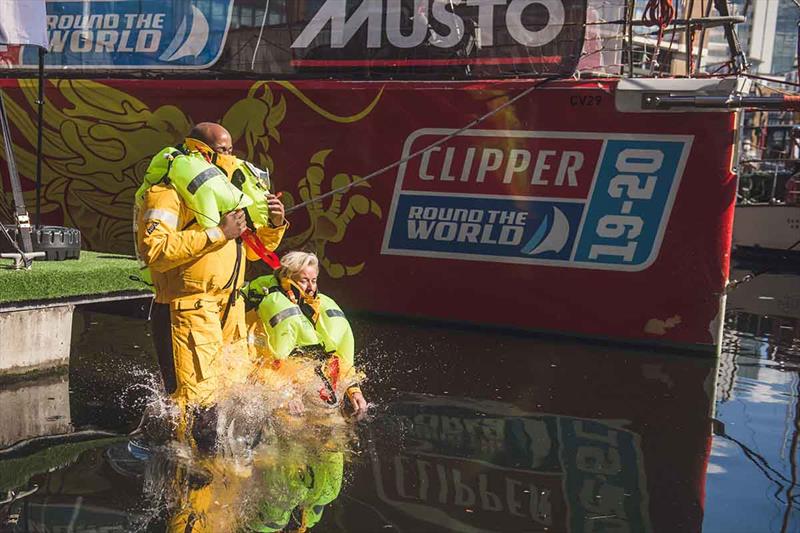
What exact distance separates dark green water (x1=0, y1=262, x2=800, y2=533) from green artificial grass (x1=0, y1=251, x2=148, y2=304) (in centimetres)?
65

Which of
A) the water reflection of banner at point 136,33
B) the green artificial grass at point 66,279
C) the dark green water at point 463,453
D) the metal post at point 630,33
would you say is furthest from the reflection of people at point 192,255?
the water reflection of banner at point 136,33

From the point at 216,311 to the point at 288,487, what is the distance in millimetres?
1076

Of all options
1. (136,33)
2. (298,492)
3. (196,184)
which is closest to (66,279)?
(196,184)

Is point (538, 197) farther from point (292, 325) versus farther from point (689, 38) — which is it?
point (292, 325)

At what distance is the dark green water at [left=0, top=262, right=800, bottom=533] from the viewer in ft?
17.0

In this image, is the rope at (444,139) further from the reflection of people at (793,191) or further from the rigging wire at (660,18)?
the reflection of people at (793,191)

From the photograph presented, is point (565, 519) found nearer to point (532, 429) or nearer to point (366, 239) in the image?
point (532, 429)

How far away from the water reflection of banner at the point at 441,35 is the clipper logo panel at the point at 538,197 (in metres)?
0.76

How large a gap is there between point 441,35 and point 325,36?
1.29 m

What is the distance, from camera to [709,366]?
9320mm

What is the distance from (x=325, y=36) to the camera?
10539 mm

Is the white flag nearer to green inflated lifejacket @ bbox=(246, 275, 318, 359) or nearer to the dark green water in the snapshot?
the dark green water

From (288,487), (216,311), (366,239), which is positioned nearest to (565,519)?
(288,487)

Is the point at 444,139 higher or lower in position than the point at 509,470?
higher
